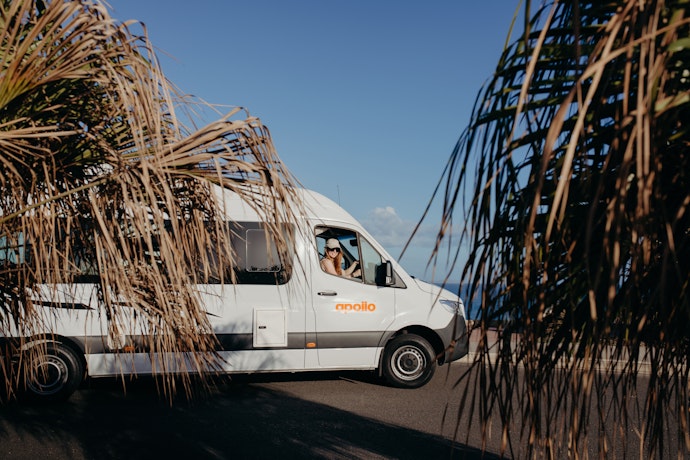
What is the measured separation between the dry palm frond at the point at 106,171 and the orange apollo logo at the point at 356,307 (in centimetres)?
475

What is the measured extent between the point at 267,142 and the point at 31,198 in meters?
0.96

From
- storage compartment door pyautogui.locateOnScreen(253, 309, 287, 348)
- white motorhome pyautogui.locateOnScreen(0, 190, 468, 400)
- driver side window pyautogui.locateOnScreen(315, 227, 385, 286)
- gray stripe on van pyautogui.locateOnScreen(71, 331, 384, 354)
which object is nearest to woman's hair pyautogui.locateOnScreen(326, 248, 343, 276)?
driver side window pyautogui.locateOnScreen(315, 227, 385, 286)

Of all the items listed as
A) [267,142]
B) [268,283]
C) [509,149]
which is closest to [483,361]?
A: [509,149]

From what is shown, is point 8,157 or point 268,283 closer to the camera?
point 8,157

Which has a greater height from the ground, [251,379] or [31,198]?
[31,198]

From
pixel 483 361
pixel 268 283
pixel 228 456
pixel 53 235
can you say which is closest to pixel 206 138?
pixel 53 235

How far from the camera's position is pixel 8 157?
221cm

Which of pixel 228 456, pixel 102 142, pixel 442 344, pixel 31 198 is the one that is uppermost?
pixel 102 142

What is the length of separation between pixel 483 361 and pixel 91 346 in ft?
20.1

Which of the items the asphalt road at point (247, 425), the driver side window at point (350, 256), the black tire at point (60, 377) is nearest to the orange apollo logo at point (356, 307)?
the driver side window at point (350, 256)

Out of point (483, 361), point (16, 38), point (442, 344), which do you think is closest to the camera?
point (483, 361)

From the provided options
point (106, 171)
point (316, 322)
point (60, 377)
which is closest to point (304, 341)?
point (316, 322)

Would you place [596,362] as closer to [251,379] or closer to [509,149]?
[509,149]

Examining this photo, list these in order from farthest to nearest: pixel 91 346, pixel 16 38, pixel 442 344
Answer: pixel 442 344
pixel 91 346
pixel 16 38
